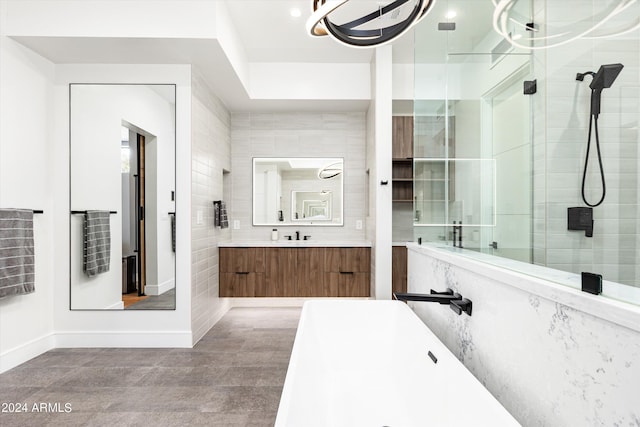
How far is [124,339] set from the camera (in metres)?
2.85

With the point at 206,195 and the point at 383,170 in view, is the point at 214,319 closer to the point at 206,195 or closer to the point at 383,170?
the point at 206,195

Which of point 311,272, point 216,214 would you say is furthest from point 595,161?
point 216,214

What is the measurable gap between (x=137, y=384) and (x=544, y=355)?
7.84ft

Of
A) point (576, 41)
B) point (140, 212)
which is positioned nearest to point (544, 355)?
point (576, 41)

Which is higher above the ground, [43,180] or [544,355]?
[43,180]

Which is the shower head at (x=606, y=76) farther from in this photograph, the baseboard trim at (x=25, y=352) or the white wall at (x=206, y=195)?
the baseboard trim at (x=25, y=352)

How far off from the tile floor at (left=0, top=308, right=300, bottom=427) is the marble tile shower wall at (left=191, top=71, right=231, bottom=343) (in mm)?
396

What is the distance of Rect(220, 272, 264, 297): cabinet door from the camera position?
12.1ft

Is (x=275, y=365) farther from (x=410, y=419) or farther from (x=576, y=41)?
(x=576, y=41)

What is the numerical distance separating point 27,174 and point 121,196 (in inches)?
25.3

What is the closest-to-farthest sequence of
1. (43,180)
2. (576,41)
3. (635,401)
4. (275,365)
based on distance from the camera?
(635,401), (576,41), (275,365), (43,180)

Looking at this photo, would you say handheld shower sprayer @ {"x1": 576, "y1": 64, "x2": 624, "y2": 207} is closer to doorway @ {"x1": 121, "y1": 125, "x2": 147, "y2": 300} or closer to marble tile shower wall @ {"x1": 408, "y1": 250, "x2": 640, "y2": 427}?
marble tile shower wall @ {"x1": 408, "y1": 250, "x2": 640, "y2": 427}

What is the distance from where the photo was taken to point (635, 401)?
0.62m

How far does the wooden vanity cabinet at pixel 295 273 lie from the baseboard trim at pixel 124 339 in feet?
2.92
